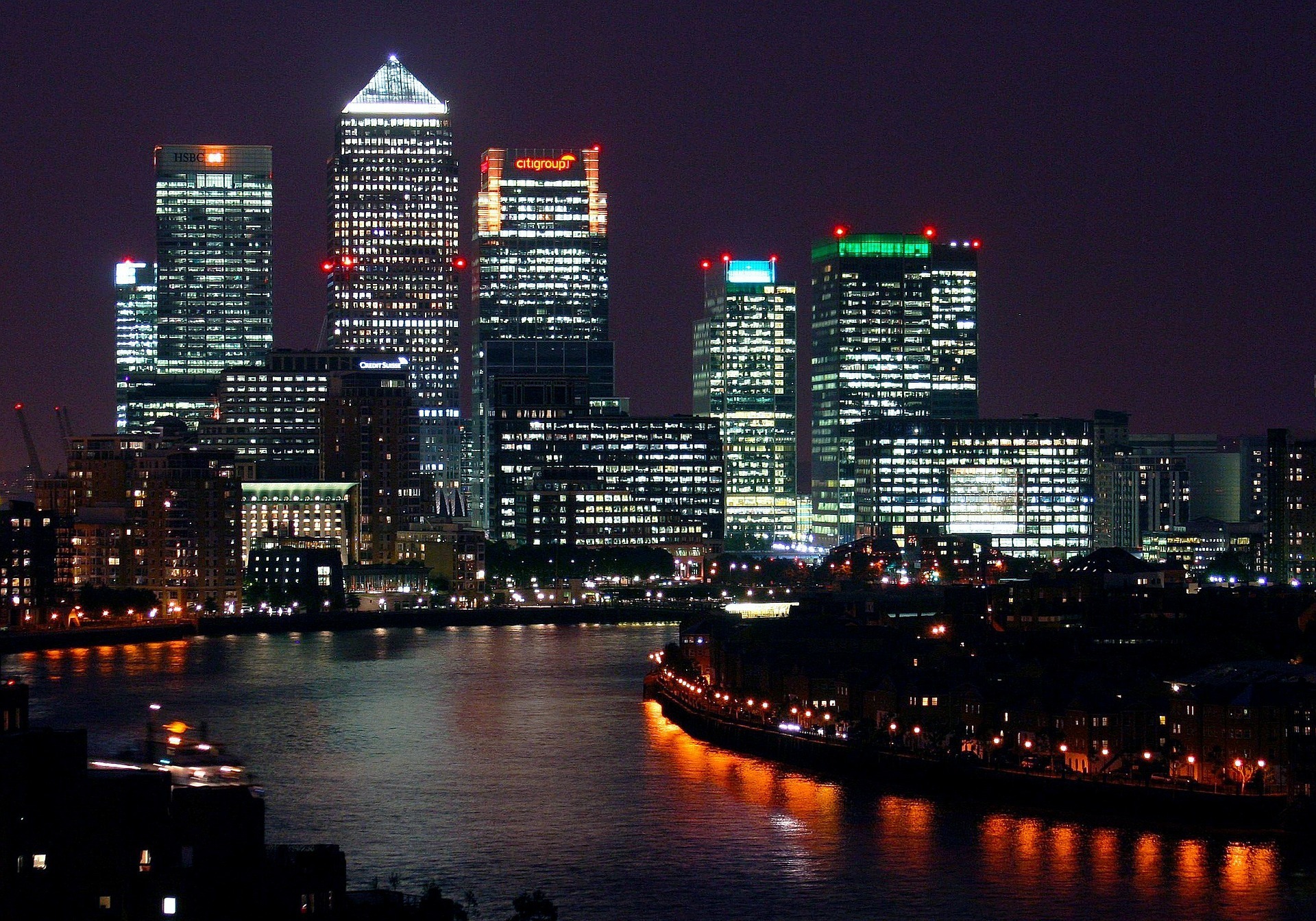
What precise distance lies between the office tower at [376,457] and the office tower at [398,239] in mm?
30182

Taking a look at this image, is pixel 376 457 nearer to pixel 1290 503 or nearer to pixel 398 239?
pixel 398 239

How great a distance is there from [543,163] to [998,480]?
46.4m

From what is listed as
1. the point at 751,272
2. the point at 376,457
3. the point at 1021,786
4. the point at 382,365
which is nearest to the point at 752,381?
the point at 751,272

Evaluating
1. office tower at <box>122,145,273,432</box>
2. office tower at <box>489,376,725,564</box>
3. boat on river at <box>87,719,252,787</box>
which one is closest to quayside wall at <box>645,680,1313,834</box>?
boat on river at <box>87,719,252,787</box>

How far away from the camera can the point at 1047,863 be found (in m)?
45.4

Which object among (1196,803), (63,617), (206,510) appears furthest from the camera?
(206,510)

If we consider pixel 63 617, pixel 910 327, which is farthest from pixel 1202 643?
pixel 910 327

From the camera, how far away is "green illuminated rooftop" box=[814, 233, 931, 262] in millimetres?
187750

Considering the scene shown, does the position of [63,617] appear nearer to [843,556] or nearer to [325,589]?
[325,589]

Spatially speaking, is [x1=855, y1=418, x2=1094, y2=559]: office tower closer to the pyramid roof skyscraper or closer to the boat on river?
the pyramid roof skyscraper

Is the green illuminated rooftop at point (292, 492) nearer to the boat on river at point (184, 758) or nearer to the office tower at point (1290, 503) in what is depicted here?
the office tower at point (1290, 503)

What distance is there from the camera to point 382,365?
164125 mm

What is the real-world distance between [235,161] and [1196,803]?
499ft

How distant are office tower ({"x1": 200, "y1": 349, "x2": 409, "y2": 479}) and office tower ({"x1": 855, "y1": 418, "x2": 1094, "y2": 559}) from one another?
123ft
